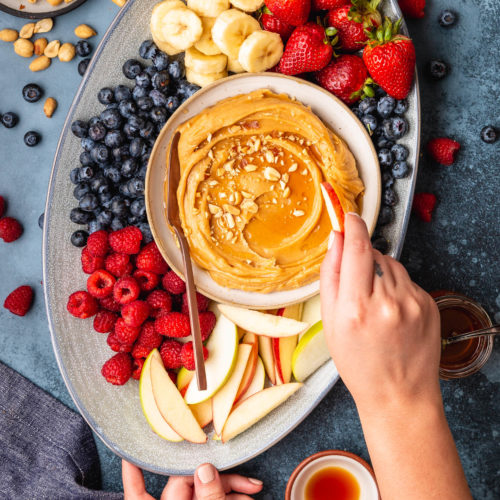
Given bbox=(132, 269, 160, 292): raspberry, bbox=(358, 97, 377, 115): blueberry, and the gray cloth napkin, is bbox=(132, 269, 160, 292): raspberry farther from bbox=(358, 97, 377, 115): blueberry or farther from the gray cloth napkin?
bbox=(358, 97, 377, 115): blueberry

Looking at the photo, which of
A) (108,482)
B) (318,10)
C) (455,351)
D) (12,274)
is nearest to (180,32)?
(318,10)

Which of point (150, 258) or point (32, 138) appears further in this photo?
point (32, 138)

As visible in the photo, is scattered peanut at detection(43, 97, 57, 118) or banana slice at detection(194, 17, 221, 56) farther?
scattered peanut at detection(43, 97, 57, 118)

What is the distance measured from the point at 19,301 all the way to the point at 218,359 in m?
0.98

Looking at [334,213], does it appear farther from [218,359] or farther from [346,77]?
[218,359]

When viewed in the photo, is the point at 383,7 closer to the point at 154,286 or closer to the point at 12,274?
the point at 154,286

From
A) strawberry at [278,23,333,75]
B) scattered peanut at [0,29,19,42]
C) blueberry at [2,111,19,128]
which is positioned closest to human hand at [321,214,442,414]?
strawberry at [278,23,333,75]

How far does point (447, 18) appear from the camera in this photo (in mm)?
2248

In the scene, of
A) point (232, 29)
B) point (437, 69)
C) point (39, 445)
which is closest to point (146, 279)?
point (39, 445)

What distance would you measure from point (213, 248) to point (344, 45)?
980 millimetres

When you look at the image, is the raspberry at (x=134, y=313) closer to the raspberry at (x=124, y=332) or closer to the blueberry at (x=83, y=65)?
the raspberry at (x=124, y=332)

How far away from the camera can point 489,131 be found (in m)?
2.25

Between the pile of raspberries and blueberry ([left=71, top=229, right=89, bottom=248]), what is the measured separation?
30mm

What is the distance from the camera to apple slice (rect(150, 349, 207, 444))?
2.22 meters
